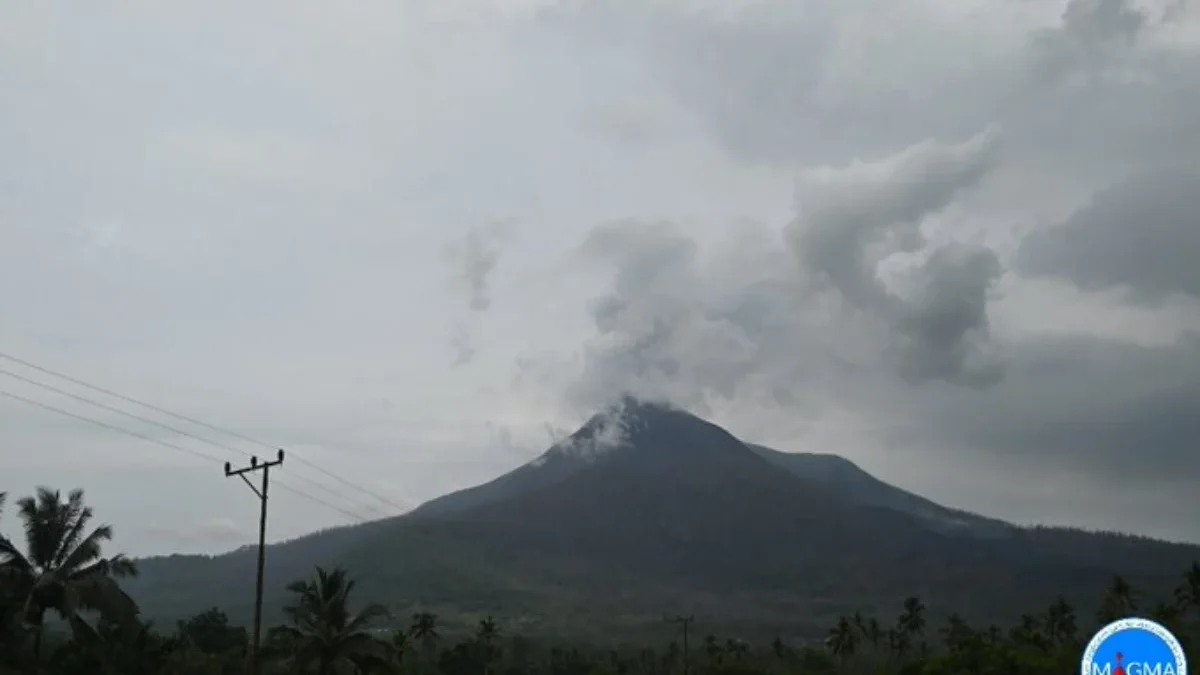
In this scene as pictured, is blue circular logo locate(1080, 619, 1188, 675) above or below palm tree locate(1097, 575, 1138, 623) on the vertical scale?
below

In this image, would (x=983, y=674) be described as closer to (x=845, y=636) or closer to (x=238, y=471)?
(x=238, y=471)

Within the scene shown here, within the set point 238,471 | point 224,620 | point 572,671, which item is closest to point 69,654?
A: point 238,471

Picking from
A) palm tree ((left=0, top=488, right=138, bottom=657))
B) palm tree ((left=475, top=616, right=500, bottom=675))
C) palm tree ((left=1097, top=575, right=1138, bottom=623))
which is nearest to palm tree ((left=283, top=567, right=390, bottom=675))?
palm tree ((left=0, top=488, right=138, bottom=657))

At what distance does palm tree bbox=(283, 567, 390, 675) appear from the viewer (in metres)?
39.3

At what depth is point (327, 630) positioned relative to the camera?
130 ft

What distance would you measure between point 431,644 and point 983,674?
252 ft

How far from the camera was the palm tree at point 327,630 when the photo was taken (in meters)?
39.3

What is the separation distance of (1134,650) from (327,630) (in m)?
32.8

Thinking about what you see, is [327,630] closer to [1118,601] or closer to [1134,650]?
[1134,650]

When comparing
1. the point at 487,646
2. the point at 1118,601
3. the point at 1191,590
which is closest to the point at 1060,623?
the point at 1118,601

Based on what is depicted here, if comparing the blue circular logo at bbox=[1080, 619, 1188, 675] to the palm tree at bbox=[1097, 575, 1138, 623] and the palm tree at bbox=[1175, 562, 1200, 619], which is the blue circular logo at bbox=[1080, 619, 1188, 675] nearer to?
the palm tree at bbox=[1175, 562, 1200, 619]

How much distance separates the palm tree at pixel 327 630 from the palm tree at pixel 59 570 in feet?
18.9

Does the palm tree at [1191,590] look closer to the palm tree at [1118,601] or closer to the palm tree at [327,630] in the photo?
the palm tree at [1118,601]

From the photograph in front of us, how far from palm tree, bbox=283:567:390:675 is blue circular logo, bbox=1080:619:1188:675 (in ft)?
103
